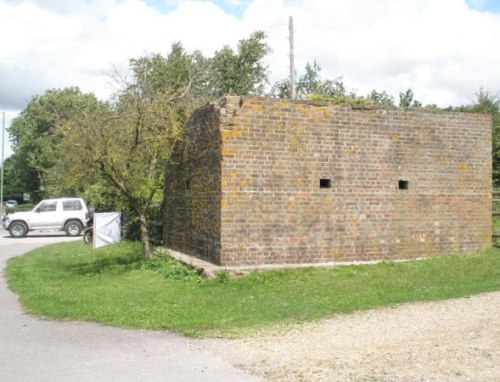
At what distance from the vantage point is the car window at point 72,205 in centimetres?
2669

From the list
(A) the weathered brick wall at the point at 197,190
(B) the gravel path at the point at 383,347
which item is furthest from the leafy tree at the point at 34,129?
(B) the gravel path at the point at 383,347

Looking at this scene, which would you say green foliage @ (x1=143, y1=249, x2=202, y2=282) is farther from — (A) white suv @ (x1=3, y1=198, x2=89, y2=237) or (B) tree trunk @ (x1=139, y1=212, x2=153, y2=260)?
(A) white suv @ (x1=3, y1=198, x2=89, y2=237)

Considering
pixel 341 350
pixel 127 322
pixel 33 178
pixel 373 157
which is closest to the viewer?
pixel 341 350

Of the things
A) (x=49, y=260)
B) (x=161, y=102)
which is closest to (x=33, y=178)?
(x=49, y=260)

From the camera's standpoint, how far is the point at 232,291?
9.12m

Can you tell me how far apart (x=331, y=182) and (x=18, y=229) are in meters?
20.3

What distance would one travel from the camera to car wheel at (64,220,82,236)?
26417 millimetres

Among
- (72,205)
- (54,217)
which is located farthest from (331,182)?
(54,217)

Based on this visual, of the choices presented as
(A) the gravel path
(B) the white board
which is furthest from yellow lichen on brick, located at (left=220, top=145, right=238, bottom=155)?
(B) the white board

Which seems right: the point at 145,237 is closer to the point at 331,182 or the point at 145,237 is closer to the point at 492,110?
the point at 331,182

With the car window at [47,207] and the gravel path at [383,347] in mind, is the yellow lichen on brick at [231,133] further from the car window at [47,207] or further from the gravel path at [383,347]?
the car window at [47,207]

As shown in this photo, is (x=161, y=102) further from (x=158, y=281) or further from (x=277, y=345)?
(x=277, y=345)

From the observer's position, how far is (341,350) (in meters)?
5.82

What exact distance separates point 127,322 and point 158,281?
11.3ft
